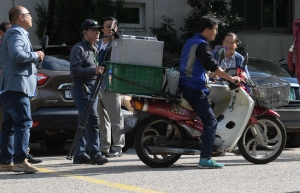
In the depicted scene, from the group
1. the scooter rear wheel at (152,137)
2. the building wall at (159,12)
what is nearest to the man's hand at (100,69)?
the scooter rear wheel at (152,137)

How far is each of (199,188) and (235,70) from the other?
8.31 ft

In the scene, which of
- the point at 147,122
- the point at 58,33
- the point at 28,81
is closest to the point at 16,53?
the point at 28,81

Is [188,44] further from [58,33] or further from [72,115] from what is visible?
[58,33]

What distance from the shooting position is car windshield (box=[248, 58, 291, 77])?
12.1 meters

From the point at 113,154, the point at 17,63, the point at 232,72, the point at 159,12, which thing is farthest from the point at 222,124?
the point at 159,12

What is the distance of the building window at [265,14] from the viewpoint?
65.1 feet

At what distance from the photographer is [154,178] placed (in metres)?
7.87

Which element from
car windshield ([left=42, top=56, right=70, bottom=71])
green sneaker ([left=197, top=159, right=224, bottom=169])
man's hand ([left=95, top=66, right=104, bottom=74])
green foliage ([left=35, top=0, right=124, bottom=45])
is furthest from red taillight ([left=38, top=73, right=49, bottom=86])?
green foliage ([left=35, top=0, right=124, bottom=45])

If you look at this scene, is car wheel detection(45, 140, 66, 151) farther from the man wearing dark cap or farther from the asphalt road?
the man wearing dark cap

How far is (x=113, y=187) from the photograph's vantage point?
725 centimetres

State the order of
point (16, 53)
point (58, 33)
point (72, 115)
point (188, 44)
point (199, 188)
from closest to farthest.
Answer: point (199, 188), point (16, 53), point (188, 44), point (72, 115), point (58, 33)

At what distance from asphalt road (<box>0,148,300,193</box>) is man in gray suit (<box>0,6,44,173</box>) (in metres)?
0.32

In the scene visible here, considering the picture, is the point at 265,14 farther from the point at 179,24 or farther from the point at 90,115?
the point at 90,115

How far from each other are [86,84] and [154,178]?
6.18ft
